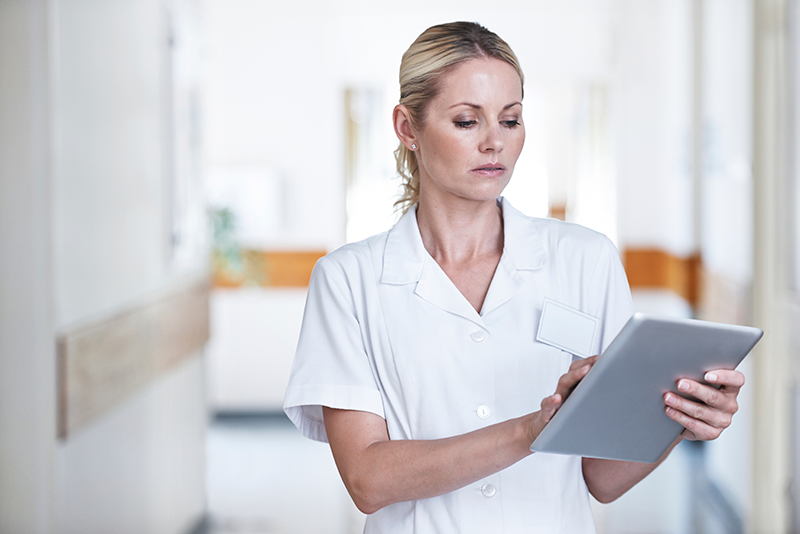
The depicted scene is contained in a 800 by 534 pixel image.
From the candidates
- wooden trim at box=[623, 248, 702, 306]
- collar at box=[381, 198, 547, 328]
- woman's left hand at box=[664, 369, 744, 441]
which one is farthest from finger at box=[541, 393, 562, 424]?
wooden trim at box=[623, 248, 702, 306]

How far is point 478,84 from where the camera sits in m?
1.21

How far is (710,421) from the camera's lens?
100 centimetres

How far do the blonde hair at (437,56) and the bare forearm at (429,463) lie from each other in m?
0.52

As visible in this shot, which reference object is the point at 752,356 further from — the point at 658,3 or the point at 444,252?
the point at 658,3

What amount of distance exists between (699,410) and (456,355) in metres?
0.38

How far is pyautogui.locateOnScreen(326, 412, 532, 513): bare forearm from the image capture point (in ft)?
3.47

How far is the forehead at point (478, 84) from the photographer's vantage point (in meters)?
1.21

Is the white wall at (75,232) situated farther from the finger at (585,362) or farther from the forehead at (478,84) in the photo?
the finger at (585,362)

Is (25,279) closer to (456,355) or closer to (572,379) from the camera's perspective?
(456,355)

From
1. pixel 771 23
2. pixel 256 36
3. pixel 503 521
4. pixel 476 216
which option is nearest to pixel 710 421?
A: pixel 503 521

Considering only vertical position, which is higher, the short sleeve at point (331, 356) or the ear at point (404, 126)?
the ear at point (404, 126)

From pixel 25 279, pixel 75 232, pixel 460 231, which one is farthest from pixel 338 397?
pixel 75 232

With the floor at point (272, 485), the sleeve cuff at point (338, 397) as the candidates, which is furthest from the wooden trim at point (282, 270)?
the sleeve cuff at point (338, 397)

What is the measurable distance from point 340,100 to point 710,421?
14.8ft
